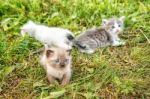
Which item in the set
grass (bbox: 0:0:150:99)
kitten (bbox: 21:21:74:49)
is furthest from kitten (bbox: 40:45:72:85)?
kitten (bbox: 21:21:74:49)

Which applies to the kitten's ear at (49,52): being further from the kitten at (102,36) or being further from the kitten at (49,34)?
the kitten at (102,36)

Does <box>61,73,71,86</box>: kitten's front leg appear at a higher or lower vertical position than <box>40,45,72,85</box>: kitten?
lower

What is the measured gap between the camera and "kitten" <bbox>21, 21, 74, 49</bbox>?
5.73 metres

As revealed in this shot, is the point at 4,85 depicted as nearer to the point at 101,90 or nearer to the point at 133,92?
the point at 101,90

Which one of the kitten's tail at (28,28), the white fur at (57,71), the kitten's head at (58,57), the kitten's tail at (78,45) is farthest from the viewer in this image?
the kitten's tail at (28,28)

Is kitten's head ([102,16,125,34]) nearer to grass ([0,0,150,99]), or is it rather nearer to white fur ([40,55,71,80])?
grass ([0,0,150,99])

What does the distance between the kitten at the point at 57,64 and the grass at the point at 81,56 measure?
11 cm

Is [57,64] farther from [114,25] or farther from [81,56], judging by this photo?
[114,25]

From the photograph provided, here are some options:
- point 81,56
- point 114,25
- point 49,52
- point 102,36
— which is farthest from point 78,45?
point 49,52

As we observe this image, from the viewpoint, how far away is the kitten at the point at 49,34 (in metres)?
5.73

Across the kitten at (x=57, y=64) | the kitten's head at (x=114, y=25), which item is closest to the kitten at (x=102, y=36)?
the kitten's head at (x=114, y=25)

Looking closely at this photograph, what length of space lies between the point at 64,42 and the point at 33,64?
50 cm

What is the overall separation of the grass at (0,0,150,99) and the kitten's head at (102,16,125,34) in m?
0.13

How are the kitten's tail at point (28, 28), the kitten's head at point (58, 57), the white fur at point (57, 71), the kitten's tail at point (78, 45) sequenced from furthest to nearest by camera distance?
the kitten's tail at point (28, 28)
the kitten's tail at point (78, 45)
the white fur at point (57, 71)
the kitten's head at point (58, 57)
